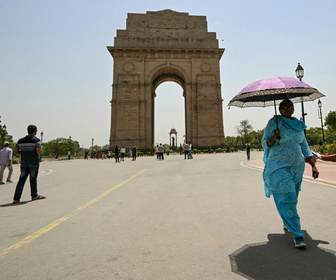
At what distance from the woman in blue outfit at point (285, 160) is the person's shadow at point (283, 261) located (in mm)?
314

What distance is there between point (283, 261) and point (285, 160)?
122cm

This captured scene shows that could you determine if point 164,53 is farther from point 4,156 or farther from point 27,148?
point 27,148

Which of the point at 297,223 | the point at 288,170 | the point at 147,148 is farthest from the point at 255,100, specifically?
the point at 147,148

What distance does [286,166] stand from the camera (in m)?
2.89

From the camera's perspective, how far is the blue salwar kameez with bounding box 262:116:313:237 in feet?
9.00

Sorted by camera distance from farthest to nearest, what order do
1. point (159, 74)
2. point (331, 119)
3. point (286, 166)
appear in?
point (331, 119) → point (159, 74) → point (286, 166)

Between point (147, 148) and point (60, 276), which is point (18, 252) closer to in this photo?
point (60, 276)

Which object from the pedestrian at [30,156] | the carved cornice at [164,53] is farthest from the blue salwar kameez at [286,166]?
the carved cornice at [164,53]

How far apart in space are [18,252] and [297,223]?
3201 mm

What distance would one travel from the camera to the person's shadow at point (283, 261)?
199cm

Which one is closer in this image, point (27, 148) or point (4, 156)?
point (27, 148)

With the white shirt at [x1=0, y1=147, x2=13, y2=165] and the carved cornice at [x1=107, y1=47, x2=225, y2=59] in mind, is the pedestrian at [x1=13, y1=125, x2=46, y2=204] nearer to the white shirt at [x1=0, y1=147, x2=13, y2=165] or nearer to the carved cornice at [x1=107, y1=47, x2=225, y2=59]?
the white shirt at [x1=0, y1=147, x2=13, y2=165]

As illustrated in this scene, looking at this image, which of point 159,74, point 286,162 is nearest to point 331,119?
point 159,74

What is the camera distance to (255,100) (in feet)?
14.5
